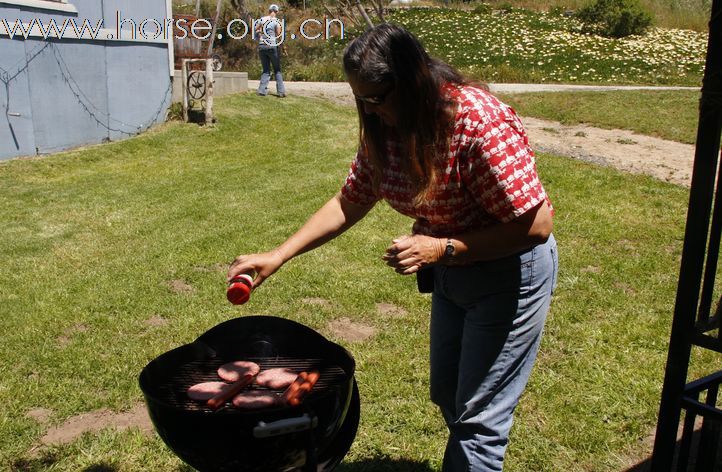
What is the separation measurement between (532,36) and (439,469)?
856 inches

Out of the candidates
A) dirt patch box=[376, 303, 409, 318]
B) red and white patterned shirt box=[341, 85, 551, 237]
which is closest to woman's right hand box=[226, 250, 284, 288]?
red and white patterned shirt box=[341, 85, 551, 237]

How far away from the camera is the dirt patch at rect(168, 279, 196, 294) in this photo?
5117 millimetres

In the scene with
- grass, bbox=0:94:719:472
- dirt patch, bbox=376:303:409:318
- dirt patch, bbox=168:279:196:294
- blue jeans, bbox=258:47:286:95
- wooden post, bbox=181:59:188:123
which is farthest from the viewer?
blue jeans, bbox=258:47:286:95

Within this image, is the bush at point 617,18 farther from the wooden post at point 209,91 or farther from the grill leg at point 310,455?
the grill leg at point 310,455

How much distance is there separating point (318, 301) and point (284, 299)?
231 mm

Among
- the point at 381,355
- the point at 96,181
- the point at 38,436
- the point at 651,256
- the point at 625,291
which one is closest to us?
the point at 38,436

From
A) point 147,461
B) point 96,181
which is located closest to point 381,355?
point 147,461

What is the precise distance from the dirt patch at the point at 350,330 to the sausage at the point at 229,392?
1976 mm

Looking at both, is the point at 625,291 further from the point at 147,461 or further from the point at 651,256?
the point at 147,461

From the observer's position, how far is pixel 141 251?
604 cm

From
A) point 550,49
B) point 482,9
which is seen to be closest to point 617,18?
point 550,49

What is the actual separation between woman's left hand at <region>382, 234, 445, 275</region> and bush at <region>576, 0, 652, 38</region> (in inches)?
910

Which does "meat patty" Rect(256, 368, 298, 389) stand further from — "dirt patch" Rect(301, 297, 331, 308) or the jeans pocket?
"dirt patch" Rect(301, 297, 331, 308)

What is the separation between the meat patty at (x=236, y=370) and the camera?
7.95 ft
